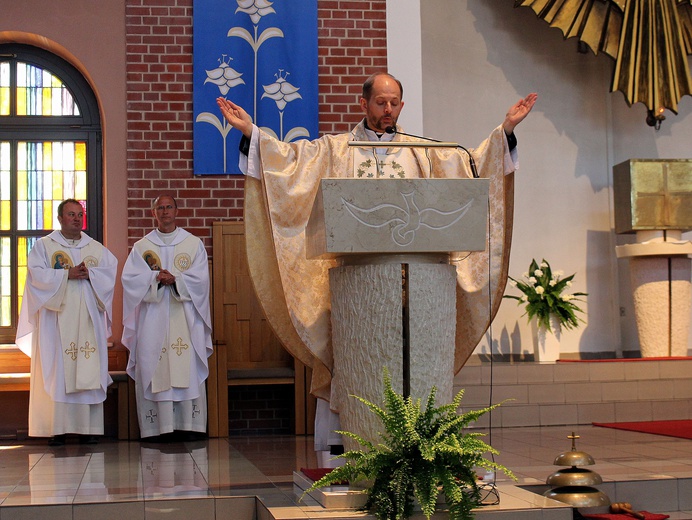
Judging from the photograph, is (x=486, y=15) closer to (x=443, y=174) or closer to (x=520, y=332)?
(x=520, y=332)

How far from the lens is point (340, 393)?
4055 mm

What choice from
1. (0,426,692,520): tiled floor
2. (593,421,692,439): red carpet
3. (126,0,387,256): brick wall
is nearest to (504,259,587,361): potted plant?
(593,421,692,439): red carpet

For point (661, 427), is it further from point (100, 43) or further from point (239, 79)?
point (100, 43)

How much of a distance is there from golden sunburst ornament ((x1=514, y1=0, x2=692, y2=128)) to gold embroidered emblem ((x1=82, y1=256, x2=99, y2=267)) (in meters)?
4.28

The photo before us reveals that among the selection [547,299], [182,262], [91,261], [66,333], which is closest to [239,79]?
[182,262]

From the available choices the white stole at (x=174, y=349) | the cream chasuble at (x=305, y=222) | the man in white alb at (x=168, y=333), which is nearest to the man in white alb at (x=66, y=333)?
the man in white alb at (x=168, y=333)

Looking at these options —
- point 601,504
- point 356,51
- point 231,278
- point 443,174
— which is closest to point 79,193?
point 231,278

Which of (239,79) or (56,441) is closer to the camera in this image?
(56,441)

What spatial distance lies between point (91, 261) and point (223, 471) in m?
2.55

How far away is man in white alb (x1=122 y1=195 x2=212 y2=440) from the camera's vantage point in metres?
7.12

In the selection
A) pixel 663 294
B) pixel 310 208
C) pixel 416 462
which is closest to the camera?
pixel 416 462

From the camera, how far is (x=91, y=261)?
288 inches

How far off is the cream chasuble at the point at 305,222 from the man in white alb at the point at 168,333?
234cm

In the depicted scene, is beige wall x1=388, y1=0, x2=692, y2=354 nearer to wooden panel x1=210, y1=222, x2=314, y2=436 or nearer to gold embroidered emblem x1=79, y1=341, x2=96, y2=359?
wooden panel x1=210, y1=222, x2=314, y2=436
